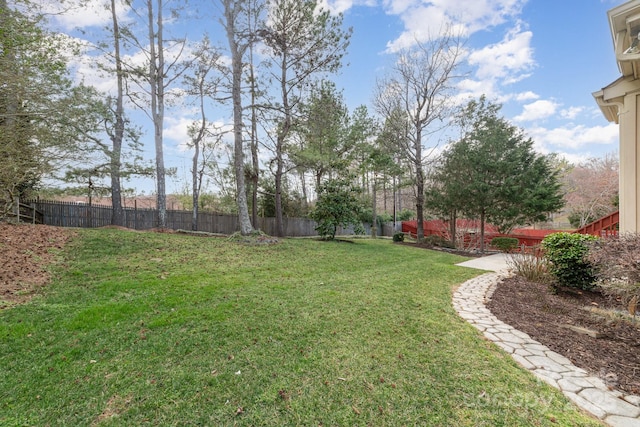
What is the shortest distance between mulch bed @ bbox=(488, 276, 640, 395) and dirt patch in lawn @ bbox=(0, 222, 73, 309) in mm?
6721

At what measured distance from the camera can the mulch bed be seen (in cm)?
257

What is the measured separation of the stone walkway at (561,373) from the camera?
196 cm

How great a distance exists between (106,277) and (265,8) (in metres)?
11.6

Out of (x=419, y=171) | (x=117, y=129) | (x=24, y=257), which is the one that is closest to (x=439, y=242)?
(x=419, y=171)

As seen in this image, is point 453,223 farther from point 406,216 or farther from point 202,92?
point 202,92

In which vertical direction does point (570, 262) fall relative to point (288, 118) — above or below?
below

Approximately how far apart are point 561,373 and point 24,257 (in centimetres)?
852

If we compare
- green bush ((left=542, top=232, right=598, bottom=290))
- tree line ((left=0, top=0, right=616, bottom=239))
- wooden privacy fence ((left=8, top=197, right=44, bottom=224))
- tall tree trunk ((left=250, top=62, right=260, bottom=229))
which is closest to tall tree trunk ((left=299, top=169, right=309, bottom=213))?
tree line ((left=0, top=0, right=616, bottom=239))

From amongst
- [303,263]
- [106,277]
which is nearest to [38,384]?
[106,277]

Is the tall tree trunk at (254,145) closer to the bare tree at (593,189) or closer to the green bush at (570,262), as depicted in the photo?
the green bush at (570,262)

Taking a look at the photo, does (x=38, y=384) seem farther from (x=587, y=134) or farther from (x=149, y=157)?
(x=587, y=134)

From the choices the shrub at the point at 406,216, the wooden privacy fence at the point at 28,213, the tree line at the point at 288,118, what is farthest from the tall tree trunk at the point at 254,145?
the shrub at the point at 406,216

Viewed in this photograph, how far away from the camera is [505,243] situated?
12438 mm

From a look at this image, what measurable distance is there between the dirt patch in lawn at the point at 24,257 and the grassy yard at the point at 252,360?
1.06ft
